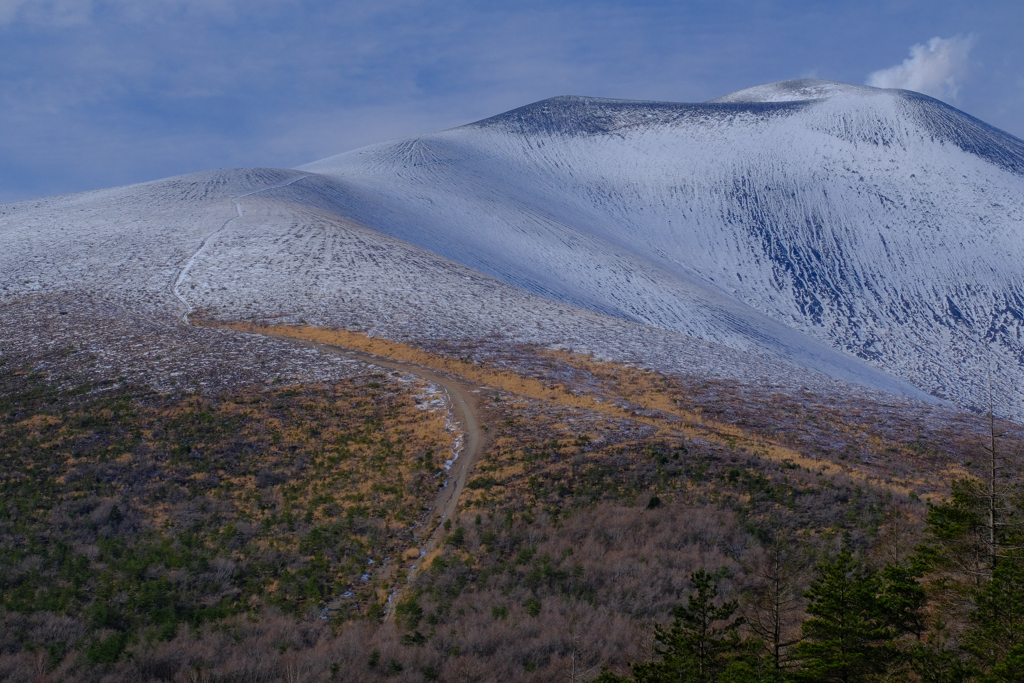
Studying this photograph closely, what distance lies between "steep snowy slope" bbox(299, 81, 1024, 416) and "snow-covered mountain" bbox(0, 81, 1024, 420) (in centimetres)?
26

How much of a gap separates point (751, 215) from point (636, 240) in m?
13.3

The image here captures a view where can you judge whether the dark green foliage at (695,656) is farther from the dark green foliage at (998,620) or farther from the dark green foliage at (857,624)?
the dark green foliage at (998,620)

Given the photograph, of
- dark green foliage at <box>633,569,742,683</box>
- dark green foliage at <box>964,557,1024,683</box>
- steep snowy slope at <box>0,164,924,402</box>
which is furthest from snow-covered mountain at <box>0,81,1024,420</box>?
dark green foliage at <box>633,569,742,683</box>

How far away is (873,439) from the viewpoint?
862 inches

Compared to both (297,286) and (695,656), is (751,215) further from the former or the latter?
(695,656)

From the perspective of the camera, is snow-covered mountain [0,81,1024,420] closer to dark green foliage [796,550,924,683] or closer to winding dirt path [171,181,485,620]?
winding dirt path [171,181,485,620]

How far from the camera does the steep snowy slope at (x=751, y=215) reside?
49.3 meters

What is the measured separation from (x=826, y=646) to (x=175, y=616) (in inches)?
415

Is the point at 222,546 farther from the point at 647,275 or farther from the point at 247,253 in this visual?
the point at 647,275

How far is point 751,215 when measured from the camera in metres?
69.9

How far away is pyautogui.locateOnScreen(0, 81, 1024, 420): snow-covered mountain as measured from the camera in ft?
109

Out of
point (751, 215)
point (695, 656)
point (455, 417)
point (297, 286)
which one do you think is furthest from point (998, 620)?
point (751, 215)

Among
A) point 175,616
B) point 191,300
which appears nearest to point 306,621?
point 175,616

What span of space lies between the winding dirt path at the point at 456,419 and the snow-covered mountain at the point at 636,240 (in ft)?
9.59
